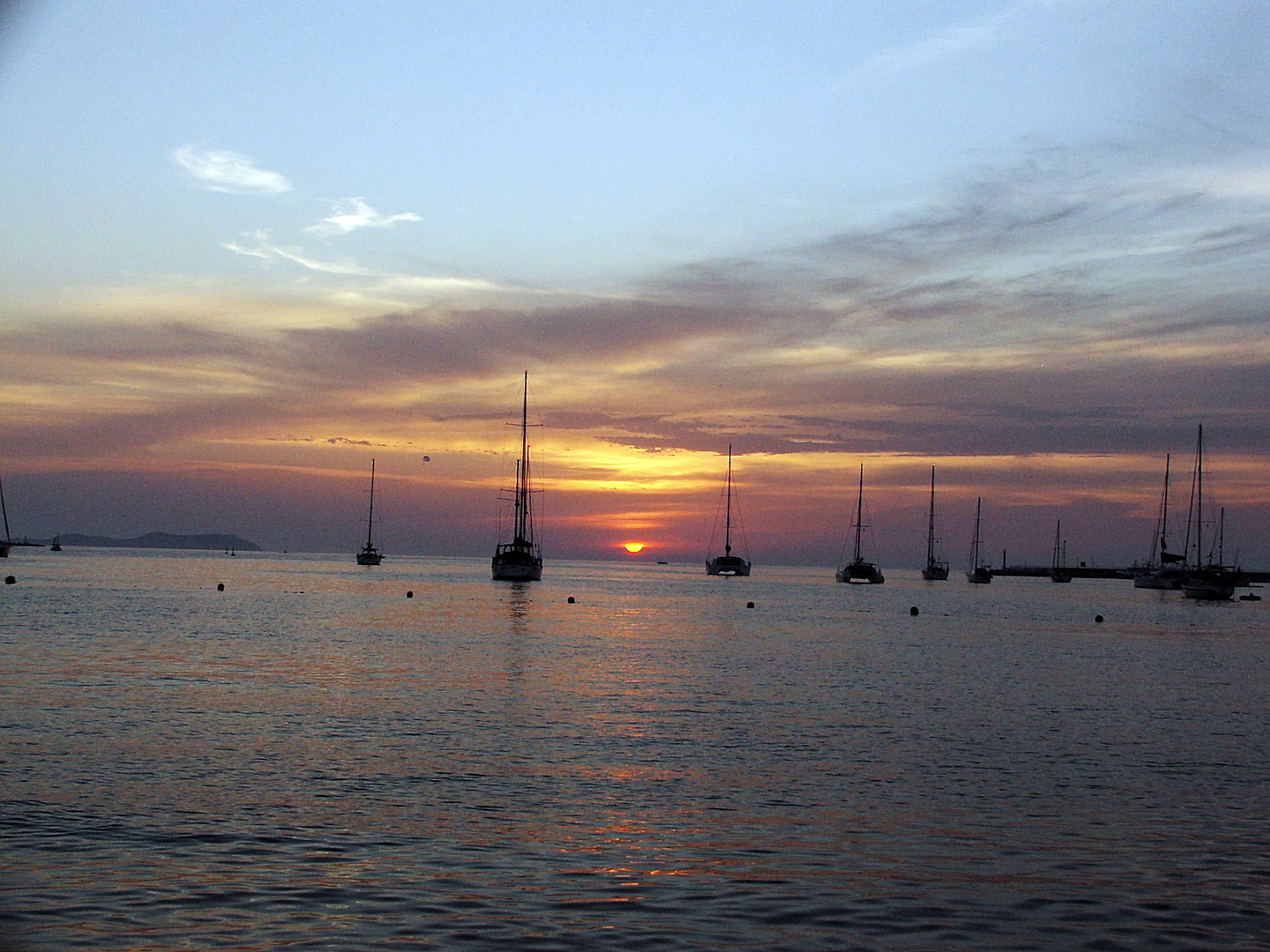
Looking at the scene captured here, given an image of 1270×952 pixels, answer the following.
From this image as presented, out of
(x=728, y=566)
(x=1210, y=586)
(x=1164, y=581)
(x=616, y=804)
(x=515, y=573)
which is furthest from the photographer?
(x=728, y=566)

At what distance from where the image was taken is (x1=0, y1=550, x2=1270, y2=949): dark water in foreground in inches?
502

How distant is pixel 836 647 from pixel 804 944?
44335 millimetres

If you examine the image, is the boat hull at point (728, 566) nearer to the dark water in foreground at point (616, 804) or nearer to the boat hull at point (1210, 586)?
the boat hull at point (1210, 586)

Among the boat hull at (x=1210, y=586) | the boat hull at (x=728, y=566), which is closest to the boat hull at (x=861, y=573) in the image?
the boat hull at (x=728, y=566)

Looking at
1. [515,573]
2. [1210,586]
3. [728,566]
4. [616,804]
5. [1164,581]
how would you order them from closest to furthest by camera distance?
[616,804] < [515,573] < [1210,586] < [1164,581] < [728,566]

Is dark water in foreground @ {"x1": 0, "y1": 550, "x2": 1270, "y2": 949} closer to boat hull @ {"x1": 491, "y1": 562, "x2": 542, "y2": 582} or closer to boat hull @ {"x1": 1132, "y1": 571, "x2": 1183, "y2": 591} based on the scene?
boat hull @ {"x1": 491, "y1": 562, "x2": 542, "y2": 582}

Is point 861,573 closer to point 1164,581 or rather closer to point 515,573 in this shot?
point 1164,581

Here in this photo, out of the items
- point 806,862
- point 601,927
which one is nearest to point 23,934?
point 601,927

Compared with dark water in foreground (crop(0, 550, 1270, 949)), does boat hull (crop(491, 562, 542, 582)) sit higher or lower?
lower

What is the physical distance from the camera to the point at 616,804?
61.5 ft

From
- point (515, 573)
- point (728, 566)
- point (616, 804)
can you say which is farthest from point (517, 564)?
point (616, 804)

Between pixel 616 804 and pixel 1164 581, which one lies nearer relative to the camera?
pixel 616 804

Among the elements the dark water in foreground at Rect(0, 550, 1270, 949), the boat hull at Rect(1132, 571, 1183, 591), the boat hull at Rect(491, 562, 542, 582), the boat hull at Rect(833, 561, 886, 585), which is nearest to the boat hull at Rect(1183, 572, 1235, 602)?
the boat hull at Rect(1132, 571, 1183, 591)

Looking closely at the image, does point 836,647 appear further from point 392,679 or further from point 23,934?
point 23,934
